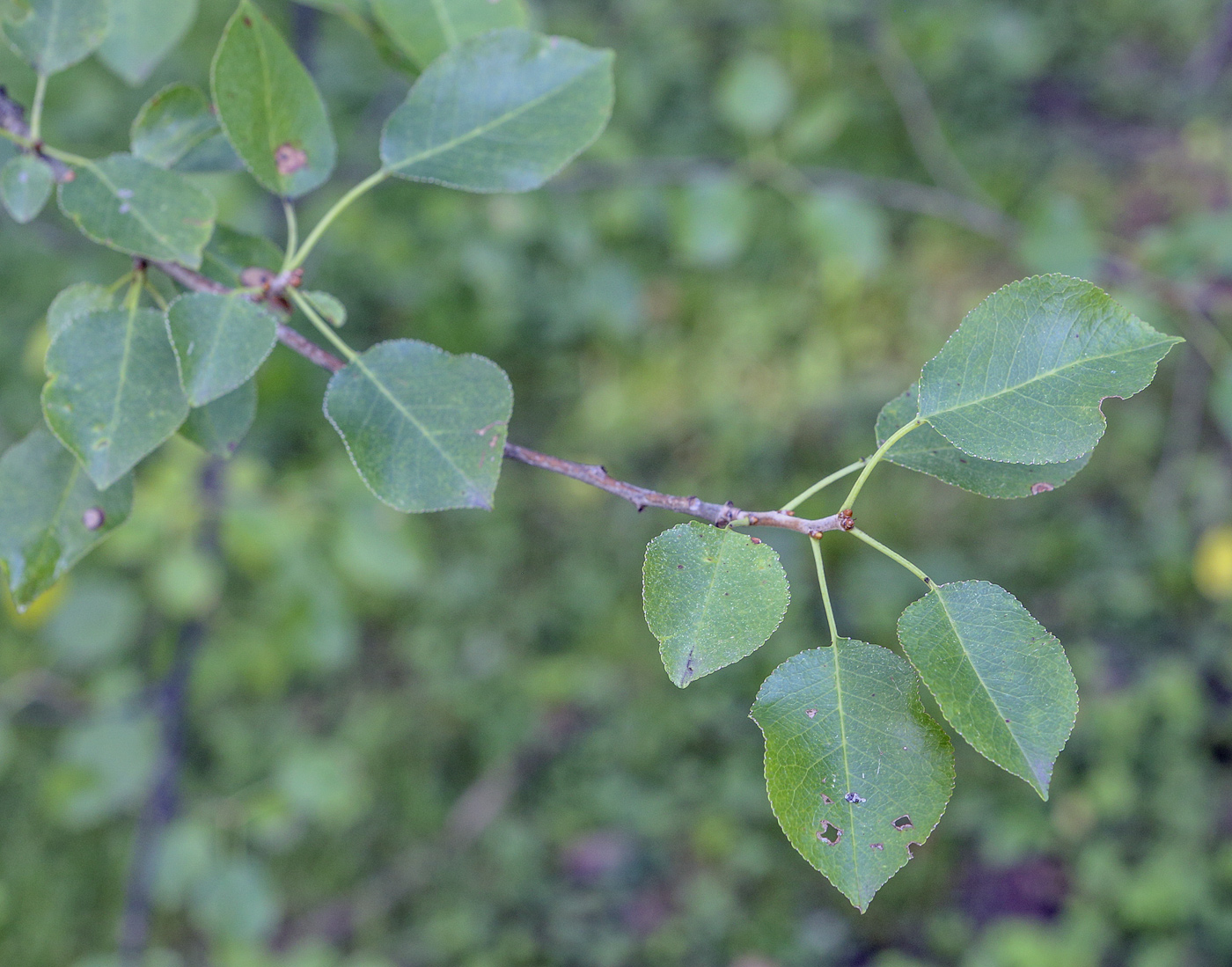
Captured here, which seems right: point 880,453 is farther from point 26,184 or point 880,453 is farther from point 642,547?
point 642,547

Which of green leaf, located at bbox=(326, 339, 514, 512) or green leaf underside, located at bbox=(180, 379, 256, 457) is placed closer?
green leaf, located at bbox=(326, 339, 514, 512)

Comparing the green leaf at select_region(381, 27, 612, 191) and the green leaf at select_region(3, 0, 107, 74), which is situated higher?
the green leaf at select_region(3, 0, 107, 74)

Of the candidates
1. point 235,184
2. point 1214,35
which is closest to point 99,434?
point 235,184

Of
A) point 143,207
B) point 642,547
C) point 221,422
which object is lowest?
point 642,547

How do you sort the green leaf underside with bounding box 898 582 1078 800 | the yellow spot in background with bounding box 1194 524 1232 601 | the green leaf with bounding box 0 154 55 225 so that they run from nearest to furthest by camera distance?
the green leaf underside with bounding box 898 582 1078 800, the green leaf with bounding box 0 154 55 225, the yellow spot in background with bounding box 1194 524 1232 601

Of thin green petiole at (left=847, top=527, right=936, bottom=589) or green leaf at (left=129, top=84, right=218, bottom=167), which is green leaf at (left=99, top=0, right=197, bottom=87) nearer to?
green leaf at (left=129, top=84, right=218, bottom=167)

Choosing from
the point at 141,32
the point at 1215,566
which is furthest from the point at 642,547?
the point at 141,32

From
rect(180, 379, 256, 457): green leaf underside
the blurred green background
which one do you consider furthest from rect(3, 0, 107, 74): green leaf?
the blurred green background

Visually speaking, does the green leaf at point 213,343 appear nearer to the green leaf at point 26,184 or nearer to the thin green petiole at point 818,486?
the green leaf at point 26,184
